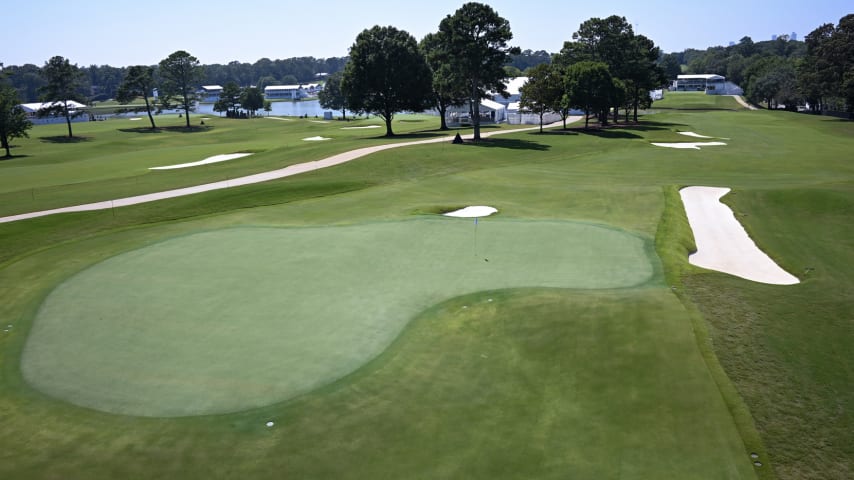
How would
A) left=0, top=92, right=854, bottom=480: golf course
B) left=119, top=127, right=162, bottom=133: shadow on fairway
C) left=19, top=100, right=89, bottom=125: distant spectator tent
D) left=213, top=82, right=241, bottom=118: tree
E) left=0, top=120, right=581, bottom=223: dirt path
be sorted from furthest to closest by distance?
left=213, top=82, right=241, bottom=118: tree, left=19, top=100, right=89, bottom=125: distant spectator tent, left=119, top=127, right=162, bottom=133: shadow on fairway, left=0, top=120, right=581, bottom=223: dirt path, left=0, top=92, right=854, bottom=480: golf course

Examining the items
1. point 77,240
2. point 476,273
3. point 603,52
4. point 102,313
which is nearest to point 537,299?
point 476,273

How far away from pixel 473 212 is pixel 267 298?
15.4m

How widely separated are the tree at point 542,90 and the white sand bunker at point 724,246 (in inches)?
1601

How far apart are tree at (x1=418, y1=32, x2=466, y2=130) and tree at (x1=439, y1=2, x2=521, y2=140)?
3.08 ft

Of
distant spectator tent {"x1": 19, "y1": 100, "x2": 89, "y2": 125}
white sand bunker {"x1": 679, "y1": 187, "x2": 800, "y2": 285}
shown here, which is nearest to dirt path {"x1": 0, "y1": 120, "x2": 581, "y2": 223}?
white sand bunker {"x1": 679, "y1": 187, "x2": 800, "y2": 285}

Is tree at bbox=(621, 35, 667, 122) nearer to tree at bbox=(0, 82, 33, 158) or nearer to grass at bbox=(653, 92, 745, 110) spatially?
grass at bbox=(653, 92, 745, 110)

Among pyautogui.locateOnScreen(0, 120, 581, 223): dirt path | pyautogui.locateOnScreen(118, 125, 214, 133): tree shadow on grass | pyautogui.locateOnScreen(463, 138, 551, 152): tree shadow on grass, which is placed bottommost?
pyautogui.locateOnScreen(0, 120, 581, 223): dirt path

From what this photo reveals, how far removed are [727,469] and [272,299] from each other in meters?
13.3

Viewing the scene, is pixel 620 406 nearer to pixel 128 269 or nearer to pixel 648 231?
pixel 648 231

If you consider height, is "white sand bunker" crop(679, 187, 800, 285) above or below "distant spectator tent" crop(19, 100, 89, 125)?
below

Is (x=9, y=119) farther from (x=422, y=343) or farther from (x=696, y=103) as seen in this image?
(x=696, y=103)

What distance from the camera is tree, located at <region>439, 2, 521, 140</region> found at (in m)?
64.4

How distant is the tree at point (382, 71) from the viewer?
76375 mm

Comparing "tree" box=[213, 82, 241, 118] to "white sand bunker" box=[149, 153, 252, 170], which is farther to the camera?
"tree" box=[213, 82, 241, 118]
